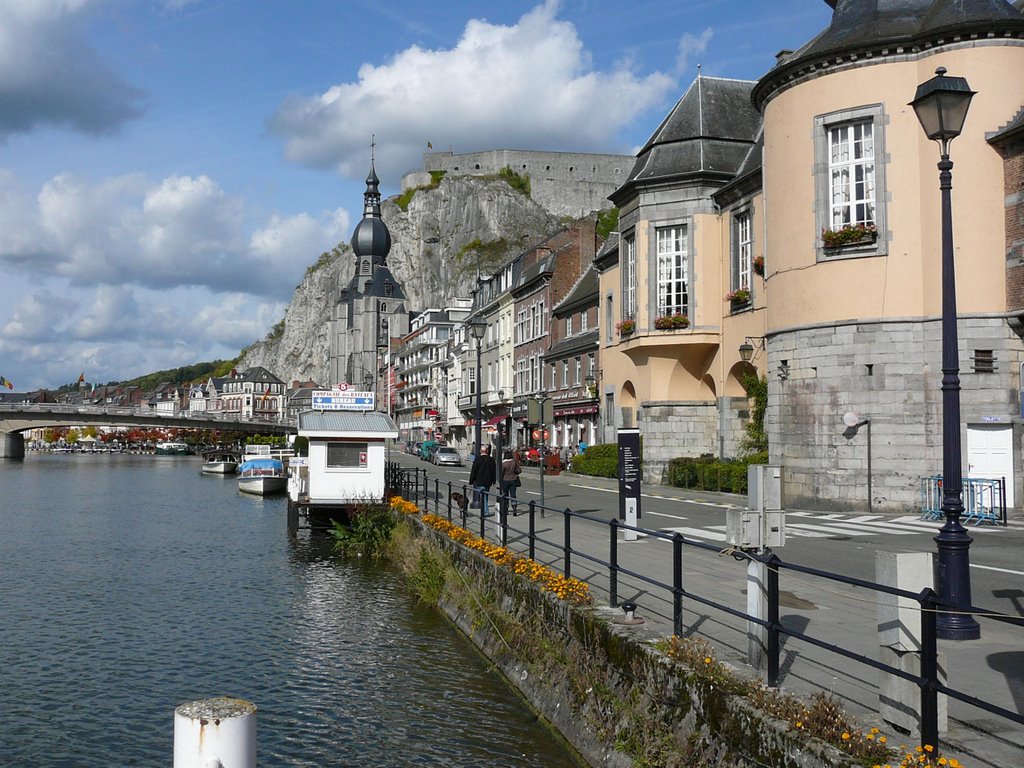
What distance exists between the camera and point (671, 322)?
97.1 feet

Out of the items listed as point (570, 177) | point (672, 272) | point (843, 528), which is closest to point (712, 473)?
point (672, 272)

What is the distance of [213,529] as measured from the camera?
2778cm

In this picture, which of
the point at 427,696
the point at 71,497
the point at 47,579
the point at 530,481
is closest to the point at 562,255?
the point at 530,481

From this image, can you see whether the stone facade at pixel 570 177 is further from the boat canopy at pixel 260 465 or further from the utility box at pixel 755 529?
the utility box at pixel 755 529

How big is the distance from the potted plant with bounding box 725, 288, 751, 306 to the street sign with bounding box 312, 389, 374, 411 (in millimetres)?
11209

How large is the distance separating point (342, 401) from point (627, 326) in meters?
10.2

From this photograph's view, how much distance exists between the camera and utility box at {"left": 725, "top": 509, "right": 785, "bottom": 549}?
6664mm

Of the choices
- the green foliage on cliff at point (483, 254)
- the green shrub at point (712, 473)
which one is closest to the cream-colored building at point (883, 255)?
the green shrub at point (712, 473)

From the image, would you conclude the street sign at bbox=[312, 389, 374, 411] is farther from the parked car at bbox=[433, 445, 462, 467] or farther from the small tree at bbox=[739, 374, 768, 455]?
the parked car at bbox=[433, 445, 462, 467]

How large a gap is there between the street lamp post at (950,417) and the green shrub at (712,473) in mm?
17065

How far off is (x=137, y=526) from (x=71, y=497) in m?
15.1

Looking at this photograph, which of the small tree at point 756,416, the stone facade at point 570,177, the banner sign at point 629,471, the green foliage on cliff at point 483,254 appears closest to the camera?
the banner sign at point 629,471

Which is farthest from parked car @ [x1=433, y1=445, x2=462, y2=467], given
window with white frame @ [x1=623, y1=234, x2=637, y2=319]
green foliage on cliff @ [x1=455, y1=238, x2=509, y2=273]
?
green foliage on cliff @ [x1=455, y1=238, x2=509, y2=273]

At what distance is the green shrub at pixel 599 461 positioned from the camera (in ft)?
112
